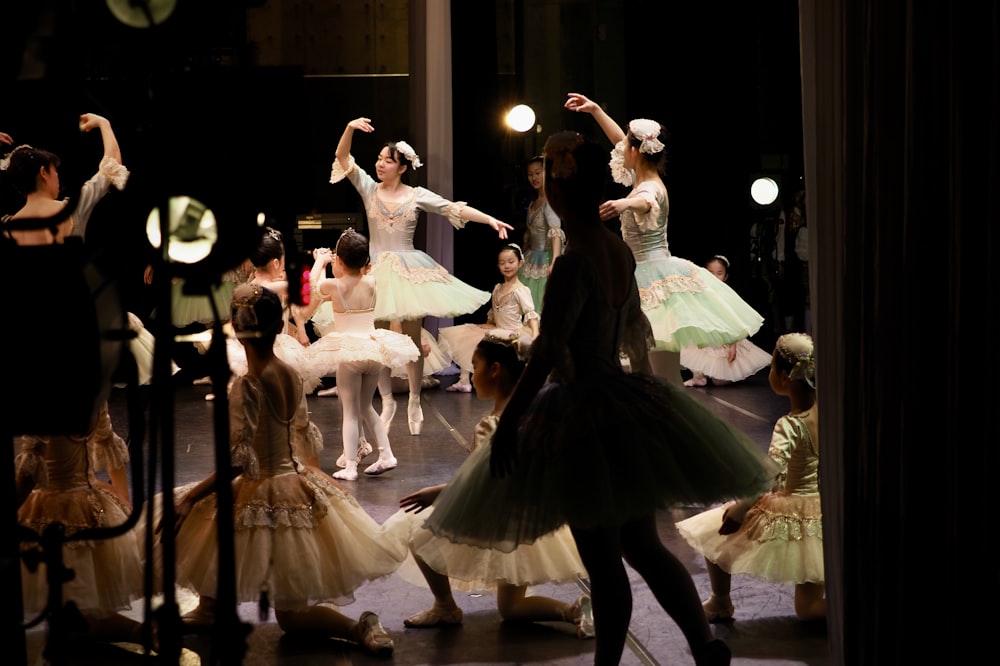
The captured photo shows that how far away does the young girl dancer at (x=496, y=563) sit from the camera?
10.6 ft

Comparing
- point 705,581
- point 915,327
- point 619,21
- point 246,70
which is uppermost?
point 619,21

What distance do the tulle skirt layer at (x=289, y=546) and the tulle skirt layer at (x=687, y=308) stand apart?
2.27 metres

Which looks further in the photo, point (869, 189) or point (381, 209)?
point (381, 209)

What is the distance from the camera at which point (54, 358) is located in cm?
187

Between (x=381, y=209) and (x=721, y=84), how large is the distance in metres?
3.99

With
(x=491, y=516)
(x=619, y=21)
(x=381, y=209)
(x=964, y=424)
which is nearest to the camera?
(x=964, y=424)

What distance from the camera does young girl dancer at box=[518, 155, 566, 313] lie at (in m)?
8.41

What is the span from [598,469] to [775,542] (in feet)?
3.29

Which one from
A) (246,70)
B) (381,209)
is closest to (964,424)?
(246,70)

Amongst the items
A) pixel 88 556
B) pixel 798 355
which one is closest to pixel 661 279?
pixel 798 355

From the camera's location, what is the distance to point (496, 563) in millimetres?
3248

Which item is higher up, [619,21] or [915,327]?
[619,21]

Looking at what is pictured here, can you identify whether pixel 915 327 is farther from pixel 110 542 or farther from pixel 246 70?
pixel 110 542

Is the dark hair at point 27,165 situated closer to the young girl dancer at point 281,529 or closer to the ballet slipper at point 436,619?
the young girl dancer at point 281,529
